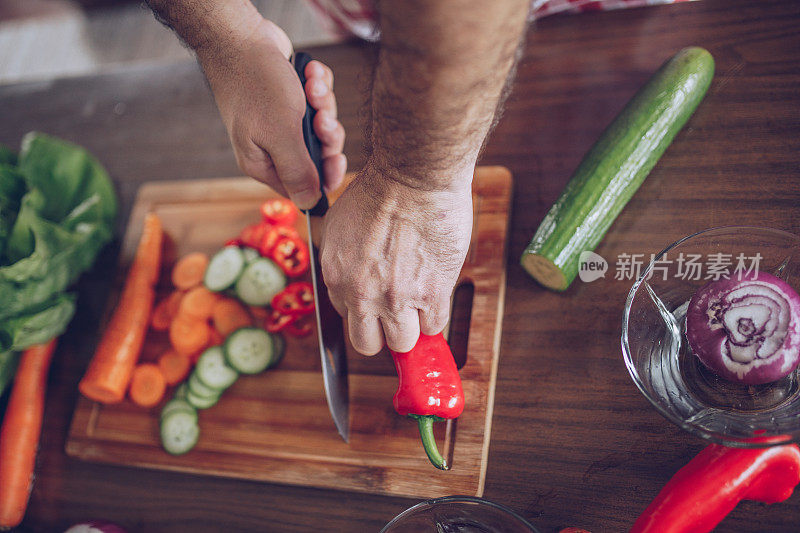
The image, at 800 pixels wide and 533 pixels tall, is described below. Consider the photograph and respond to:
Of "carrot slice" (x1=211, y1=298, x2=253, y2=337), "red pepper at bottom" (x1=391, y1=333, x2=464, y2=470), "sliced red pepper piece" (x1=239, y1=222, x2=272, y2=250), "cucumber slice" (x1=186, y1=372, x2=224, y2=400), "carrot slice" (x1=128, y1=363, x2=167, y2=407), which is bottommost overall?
"carrot slice" (x1=128, y1=363, x2=167, y2=407)

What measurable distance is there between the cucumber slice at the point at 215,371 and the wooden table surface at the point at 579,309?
0.24 metres

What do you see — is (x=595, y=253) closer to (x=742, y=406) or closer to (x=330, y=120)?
(x=742, y=406)

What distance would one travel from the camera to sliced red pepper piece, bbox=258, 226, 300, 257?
1352 millimetres

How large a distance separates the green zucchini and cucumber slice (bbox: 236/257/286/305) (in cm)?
62

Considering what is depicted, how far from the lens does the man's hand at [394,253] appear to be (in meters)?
0.89

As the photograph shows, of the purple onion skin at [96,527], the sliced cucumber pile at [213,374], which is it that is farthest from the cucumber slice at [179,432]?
the purple onion skin at [96,527]

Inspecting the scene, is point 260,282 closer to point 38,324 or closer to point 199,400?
point 199,400

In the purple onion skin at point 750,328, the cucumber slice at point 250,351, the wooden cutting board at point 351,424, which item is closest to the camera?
the purple onion skin at point 750,328

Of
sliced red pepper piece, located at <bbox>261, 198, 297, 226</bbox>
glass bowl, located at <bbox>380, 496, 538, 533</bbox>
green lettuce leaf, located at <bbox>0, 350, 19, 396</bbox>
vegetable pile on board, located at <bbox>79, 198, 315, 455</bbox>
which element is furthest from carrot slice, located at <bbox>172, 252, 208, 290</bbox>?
glass bowl, located at <bbox>380, 496, 538, 533</bbox>

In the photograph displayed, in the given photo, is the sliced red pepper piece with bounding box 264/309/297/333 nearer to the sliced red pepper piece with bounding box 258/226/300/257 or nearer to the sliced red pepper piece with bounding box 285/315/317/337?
the sliced red pepper piece with bounding box 285/315/317/337

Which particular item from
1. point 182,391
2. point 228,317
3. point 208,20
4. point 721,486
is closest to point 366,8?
point 208,20

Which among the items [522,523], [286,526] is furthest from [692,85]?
[286,526]

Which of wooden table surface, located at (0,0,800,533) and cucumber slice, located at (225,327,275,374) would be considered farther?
cucumber slice, located at (225,327,275,374)

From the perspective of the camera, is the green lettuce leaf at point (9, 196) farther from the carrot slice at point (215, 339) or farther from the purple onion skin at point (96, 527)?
A: the purple onion skin at point (96, 527)
